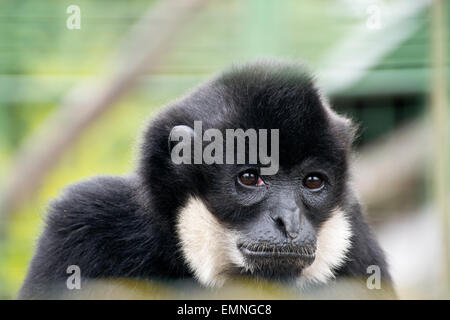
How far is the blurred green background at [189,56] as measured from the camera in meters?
5.34

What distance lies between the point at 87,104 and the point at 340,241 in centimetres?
311

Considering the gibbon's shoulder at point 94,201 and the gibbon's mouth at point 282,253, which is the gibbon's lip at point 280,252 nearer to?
the gibbon's mouth at point 282,253

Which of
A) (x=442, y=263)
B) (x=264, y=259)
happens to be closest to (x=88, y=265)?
(x=264, y=259)

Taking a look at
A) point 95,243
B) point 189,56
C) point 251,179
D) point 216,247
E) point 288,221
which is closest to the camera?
point 288,221

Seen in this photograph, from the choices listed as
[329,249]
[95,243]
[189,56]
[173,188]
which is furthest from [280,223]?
[189,56]

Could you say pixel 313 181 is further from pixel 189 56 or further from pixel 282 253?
pixel 189 56

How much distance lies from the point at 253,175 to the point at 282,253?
0.36 meters

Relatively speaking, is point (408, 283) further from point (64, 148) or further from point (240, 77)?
point (240, 77)

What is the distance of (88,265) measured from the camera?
320 cm

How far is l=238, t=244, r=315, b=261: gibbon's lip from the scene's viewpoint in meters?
2.93

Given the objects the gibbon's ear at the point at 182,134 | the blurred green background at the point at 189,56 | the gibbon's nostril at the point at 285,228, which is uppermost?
the blurred green background at the point at 189,56

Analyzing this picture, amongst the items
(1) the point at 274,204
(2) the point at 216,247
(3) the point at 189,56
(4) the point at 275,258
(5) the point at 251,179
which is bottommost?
(4) the point at 275,258

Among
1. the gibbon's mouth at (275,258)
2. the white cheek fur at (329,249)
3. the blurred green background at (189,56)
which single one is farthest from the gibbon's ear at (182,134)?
the blurred green background at (189,56)

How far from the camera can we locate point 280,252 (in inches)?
116
